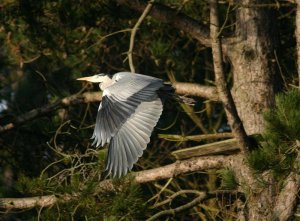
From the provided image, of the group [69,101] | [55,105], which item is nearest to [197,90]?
[69,101]

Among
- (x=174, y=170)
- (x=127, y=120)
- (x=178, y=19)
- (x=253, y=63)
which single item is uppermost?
(x=178, y=19)

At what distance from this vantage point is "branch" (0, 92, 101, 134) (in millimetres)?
5980

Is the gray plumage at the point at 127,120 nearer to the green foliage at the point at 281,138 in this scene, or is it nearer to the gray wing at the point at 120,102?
the gray wing at the point at 120,102

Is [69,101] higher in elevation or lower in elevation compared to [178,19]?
lower

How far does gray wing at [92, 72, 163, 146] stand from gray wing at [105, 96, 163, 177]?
61mm

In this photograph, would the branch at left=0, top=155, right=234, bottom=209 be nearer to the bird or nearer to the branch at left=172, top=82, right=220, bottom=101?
the bird

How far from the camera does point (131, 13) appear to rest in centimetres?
713

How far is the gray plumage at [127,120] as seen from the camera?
16.2 feet

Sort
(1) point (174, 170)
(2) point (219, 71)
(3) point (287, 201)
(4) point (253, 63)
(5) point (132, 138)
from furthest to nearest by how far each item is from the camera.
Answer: (4) point (253, 63) → (1) point (174, 170) → (5) point (132, 138) → (3) point (287, 201) → (2) point (219, 71)

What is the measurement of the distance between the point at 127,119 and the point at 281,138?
1491mm

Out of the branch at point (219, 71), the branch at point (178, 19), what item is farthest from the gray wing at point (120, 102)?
the branch at point (219, 71)

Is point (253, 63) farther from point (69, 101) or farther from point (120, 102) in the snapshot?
point (69, 101)

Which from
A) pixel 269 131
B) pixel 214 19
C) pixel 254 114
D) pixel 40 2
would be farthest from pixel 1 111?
pixel 269 131

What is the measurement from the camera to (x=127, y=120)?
5285 mm
